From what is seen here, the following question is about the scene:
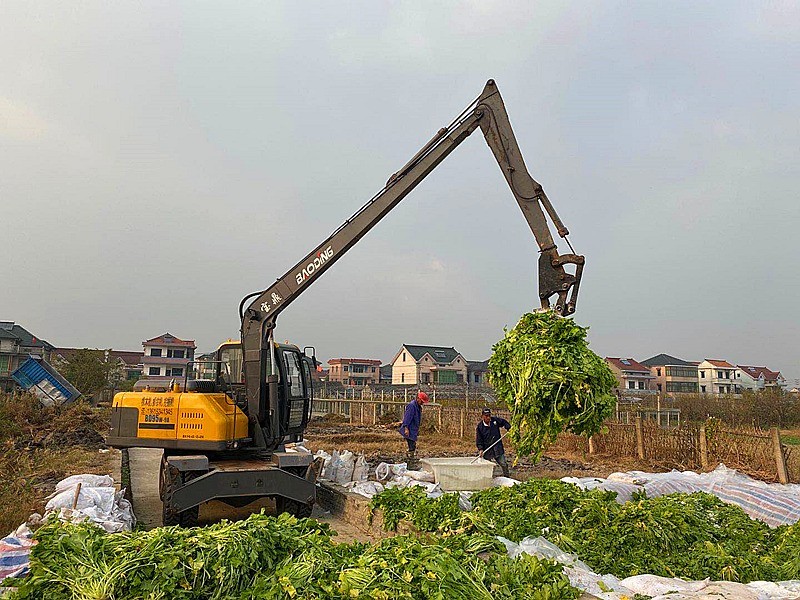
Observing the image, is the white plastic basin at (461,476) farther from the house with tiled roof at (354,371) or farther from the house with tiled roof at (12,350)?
the house with tiled roof at (354,371)

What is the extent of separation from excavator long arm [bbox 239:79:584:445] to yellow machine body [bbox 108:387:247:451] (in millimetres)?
434

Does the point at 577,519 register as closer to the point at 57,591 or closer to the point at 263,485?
the point at 263,485

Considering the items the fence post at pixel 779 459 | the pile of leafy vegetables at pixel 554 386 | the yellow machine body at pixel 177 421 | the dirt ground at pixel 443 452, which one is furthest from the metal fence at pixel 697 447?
the yellow machine body at pixel 177 421

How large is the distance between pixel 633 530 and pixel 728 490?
371 centimetres

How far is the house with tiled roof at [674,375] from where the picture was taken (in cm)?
7550

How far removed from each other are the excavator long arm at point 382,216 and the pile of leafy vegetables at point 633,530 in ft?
8.99

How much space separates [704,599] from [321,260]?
6.32 meters

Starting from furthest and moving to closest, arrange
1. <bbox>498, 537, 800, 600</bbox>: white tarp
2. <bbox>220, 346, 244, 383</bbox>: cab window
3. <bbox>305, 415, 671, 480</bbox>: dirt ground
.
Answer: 1. <bbox>305, 415, 671, 480</bbox>: dirt ground
2. <bbox>220, 346, 244, 383</bbox>: cab window
3. <bbox>498, 537, 800, 600</bbox>: white tarp

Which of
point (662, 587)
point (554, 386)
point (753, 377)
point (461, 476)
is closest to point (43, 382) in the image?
point (461, 476)

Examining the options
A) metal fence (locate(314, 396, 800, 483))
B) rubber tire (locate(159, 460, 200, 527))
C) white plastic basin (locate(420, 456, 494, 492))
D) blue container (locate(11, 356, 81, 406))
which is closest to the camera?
rubber tire (locate(159, 460, 200, 527))

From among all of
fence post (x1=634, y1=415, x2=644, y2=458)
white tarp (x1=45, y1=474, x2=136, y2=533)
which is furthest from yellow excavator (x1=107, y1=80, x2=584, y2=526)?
fence post (x1=634, y1=415, x2=644, y2=458)

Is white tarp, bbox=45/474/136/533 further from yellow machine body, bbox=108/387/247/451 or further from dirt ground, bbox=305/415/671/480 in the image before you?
dirt ground, bbox=305/415/671/480

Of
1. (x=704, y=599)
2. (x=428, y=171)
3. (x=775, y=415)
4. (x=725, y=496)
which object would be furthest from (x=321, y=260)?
(x=775, y=415)

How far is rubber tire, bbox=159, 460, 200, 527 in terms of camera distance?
7.61 metres
